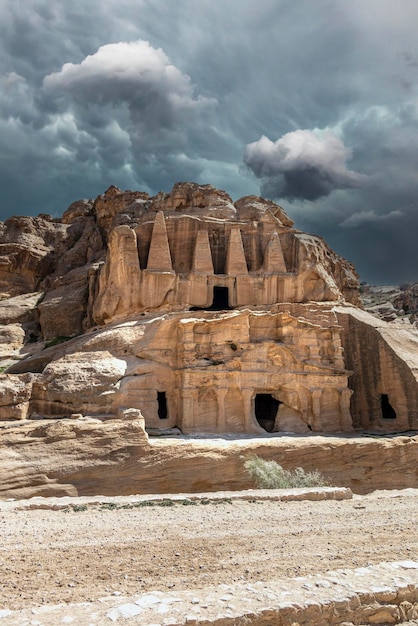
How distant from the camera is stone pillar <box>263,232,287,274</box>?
35.9 m

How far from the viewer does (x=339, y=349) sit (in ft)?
95.3

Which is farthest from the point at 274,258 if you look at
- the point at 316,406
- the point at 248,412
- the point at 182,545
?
the point at 182,545

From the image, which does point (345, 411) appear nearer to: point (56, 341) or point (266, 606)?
point (56, 341)

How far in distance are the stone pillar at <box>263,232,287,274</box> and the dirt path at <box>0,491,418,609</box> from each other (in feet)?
74.9

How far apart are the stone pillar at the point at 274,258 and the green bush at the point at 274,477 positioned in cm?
1734

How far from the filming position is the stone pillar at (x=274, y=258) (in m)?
35.9

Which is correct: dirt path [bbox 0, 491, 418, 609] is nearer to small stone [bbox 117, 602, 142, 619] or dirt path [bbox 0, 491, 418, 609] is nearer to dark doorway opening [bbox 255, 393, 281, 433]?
small stone [bbox 117, 602, 142, 619]

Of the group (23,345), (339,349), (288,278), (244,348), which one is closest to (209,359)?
(244,348)

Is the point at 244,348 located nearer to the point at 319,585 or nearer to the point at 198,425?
the point at 198,425

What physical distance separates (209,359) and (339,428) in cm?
783

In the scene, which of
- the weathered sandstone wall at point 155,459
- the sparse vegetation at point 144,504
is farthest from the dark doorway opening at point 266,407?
the sparse vegetation at point 144,504

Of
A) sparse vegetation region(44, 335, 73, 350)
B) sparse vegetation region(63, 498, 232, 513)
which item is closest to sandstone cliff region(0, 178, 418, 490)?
sparse vegetation region(44, 335, 73, 350)

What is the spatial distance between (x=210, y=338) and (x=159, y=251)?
31.6 ft

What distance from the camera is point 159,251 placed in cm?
3466
